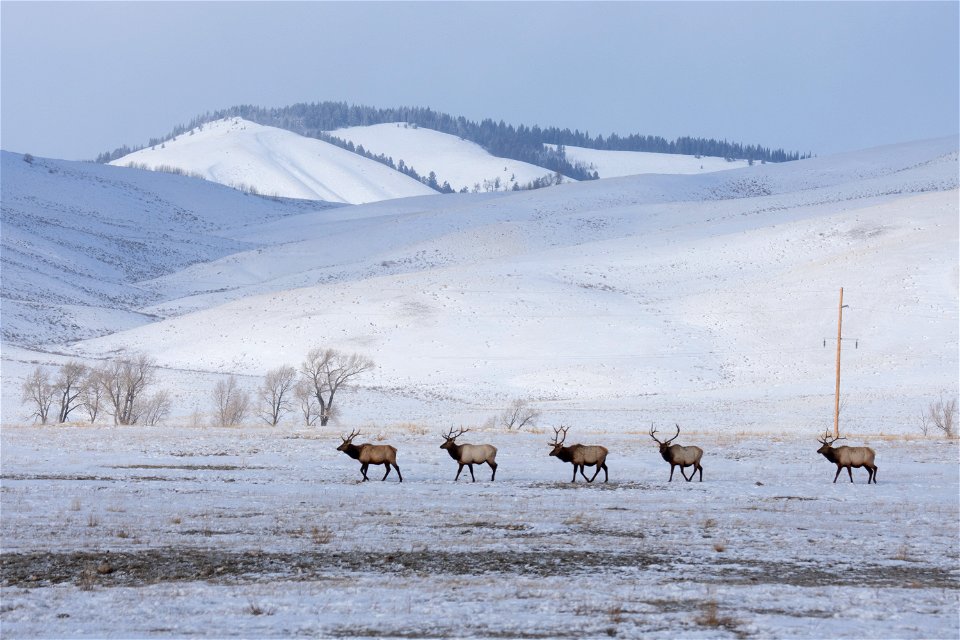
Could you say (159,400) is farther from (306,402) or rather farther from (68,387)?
(306,402)

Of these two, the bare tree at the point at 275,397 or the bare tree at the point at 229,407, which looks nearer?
the bare tree at the point at 229,407

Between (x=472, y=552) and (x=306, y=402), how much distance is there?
3822 centimetres

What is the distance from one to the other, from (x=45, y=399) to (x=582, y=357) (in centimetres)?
3720

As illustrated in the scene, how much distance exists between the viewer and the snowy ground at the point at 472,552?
8852mm

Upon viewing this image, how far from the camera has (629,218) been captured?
140125 millimetres

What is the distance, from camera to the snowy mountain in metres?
60.8

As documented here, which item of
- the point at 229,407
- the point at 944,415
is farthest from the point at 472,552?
the point at 944,415

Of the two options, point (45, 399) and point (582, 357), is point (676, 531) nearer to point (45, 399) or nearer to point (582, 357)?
point (45, 399)

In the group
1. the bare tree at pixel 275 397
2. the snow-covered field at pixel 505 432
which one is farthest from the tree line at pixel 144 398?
the snow-covered field at pixel 505 432

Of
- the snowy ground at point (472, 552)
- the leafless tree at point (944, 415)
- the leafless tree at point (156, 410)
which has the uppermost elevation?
the leafless tree at point (944, 415)

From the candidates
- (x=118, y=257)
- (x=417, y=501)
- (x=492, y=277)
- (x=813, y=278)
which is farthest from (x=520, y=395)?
(x=118, y=257)

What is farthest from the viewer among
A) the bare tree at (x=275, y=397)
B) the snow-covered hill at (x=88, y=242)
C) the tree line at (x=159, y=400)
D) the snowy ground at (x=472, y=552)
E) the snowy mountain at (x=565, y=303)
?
the snow-covered hill at (x=88, y=242)

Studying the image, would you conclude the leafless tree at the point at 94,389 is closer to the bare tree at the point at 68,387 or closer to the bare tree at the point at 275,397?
the bare tree at the point at 68,387

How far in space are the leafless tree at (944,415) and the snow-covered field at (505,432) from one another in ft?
3.82
